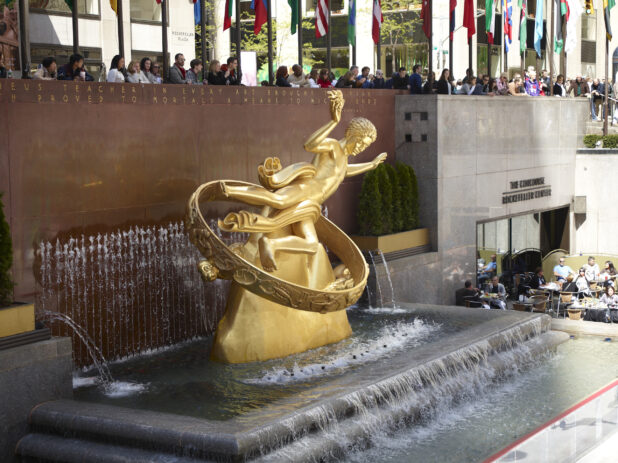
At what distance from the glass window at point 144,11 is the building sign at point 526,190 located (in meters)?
17.5

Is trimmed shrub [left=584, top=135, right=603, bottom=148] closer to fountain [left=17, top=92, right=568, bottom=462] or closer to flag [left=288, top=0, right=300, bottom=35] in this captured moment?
flag [left=288, top=0, right=300, bottom=35]

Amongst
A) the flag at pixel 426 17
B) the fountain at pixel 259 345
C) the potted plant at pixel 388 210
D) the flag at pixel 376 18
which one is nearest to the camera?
the fountain at pixel 259 345

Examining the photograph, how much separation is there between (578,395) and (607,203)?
12576 mm

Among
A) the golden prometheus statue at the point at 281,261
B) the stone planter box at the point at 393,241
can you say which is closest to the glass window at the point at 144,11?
the stone planter box at the point at 393,241

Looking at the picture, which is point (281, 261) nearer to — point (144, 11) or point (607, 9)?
point (607, 9)

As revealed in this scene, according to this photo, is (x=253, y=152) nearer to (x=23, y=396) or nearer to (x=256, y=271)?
A: (x=256, y=271)

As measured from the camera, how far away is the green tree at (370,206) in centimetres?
1705

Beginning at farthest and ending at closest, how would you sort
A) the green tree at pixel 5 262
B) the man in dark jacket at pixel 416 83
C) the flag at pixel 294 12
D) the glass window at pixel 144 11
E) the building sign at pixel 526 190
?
the glass window at pixel 144 11
the building sign at pixel 526 190
the man in dark jacket at pixel 416 83
the flag at pixel 294 12
the green tree at pixel 5 262

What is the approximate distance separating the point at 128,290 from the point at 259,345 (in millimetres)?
2077

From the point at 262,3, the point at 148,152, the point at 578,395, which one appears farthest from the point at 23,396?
the point at 262,3

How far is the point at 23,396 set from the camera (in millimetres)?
10016

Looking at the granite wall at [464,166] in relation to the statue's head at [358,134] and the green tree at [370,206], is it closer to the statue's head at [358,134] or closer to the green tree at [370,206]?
the green tree at [370,206]

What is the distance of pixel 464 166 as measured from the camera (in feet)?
62.5

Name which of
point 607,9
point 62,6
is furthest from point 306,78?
point 62,6
